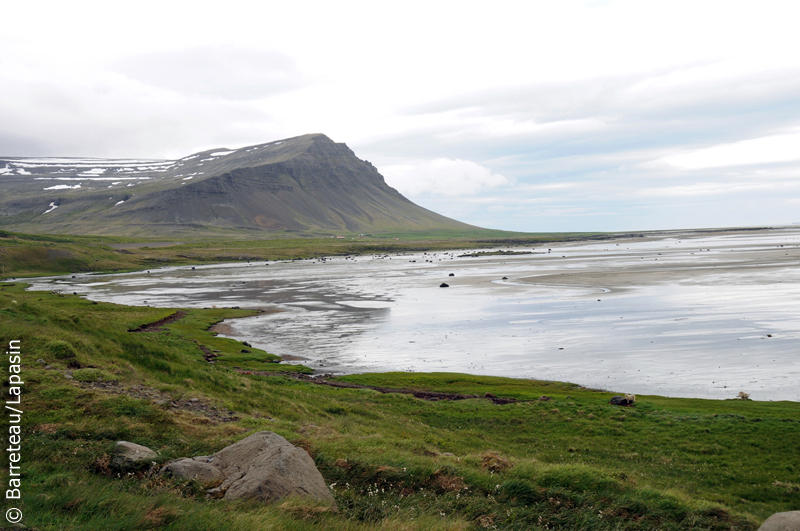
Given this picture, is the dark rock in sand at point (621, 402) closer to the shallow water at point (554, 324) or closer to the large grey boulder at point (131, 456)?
the shallow water at point (554, 324)

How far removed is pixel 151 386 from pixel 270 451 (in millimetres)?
10825

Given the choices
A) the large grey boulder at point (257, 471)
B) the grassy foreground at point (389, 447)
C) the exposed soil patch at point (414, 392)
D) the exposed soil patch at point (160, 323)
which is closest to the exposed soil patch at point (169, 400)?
the grassy foreground at point (389, 447)

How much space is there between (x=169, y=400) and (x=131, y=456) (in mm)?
7106

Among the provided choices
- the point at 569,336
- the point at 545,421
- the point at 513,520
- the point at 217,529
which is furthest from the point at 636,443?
the point at 569,336

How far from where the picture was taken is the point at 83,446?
41.6 ft

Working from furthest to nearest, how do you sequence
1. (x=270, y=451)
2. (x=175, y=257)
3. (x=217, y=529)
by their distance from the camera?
1. (x=175, y=257)
2. (x=270, y=451)
3. (x=217, y=529)

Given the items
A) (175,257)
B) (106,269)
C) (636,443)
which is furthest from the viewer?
(175,257)

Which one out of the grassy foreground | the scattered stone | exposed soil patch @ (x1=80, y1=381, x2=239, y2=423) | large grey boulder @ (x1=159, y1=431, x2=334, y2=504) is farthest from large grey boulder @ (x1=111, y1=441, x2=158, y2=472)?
exposed soil patch @ (x1=80, y1=381, x2=239, y2=423)

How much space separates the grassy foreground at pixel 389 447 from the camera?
10445mm

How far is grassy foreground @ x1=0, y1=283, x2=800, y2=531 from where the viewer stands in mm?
10445

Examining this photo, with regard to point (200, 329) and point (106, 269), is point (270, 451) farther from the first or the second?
point (106, 269)

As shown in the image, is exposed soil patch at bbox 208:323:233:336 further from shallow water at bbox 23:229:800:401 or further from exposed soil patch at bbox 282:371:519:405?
exposed soil patch at bbox 282:371:519:405

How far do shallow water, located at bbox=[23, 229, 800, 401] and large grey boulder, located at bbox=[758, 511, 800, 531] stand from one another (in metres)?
A: 22.7

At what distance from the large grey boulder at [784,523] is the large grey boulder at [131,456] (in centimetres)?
1424
